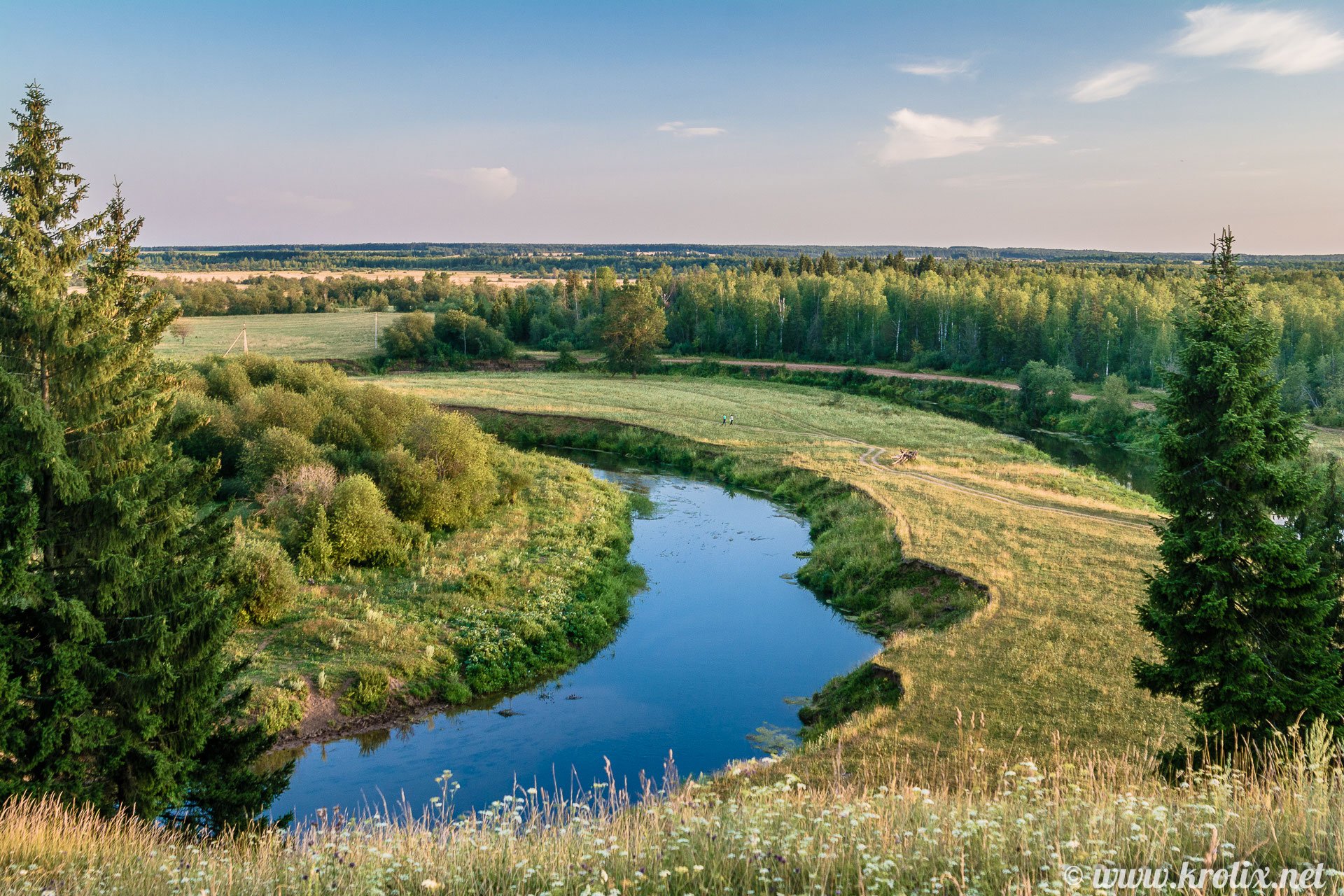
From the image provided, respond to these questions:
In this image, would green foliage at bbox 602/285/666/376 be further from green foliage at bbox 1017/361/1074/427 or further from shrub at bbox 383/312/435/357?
green foliage at bbox 1017/361/1074/427

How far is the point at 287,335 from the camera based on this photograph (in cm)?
10150

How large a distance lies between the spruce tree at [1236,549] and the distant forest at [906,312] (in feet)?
205

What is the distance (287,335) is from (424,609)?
86098mm

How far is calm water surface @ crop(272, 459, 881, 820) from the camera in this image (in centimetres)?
1842

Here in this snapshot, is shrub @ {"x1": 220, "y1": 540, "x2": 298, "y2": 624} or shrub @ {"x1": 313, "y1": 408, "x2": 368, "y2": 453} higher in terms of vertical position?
shrub @ {"x1": 313, "y1": 408, "x2": 368, "y2": 453}

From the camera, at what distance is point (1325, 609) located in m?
11.3

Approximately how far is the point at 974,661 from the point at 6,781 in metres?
18.6

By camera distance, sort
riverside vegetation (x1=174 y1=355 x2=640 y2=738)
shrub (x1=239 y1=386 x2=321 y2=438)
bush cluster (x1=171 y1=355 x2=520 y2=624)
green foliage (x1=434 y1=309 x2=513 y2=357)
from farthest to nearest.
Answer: green foliage (x1=434 y1=309 x2=513 y2=357) → shrub (x1=239 y1=386 x2=321 y2=438) → bush cluster (x1=171 y1=355 x2=520 y2=624) → riverside vegetation (x1=174 y1=355 x2=640 y2=738)

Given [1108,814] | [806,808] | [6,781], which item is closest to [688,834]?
[806,808]

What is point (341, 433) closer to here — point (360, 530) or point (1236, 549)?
point (360, 530)

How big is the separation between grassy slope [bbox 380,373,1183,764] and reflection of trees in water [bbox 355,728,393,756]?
10.4 m

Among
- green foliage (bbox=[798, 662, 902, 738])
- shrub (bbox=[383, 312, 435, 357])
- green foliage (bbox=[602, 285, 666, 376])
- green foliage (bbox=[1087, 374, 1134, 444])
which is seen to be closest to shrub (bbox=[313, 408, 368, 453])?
green foliage (bbox=[798, 662, 902, 738])

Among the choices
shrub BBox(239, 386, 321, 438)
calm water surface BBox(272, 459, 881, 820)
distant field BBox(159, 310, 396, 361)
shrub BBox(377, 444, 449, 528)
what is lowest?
calm water surface BBox(272, 459, 881, 820)

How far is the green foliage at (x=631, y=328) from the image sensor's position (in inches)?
3546
